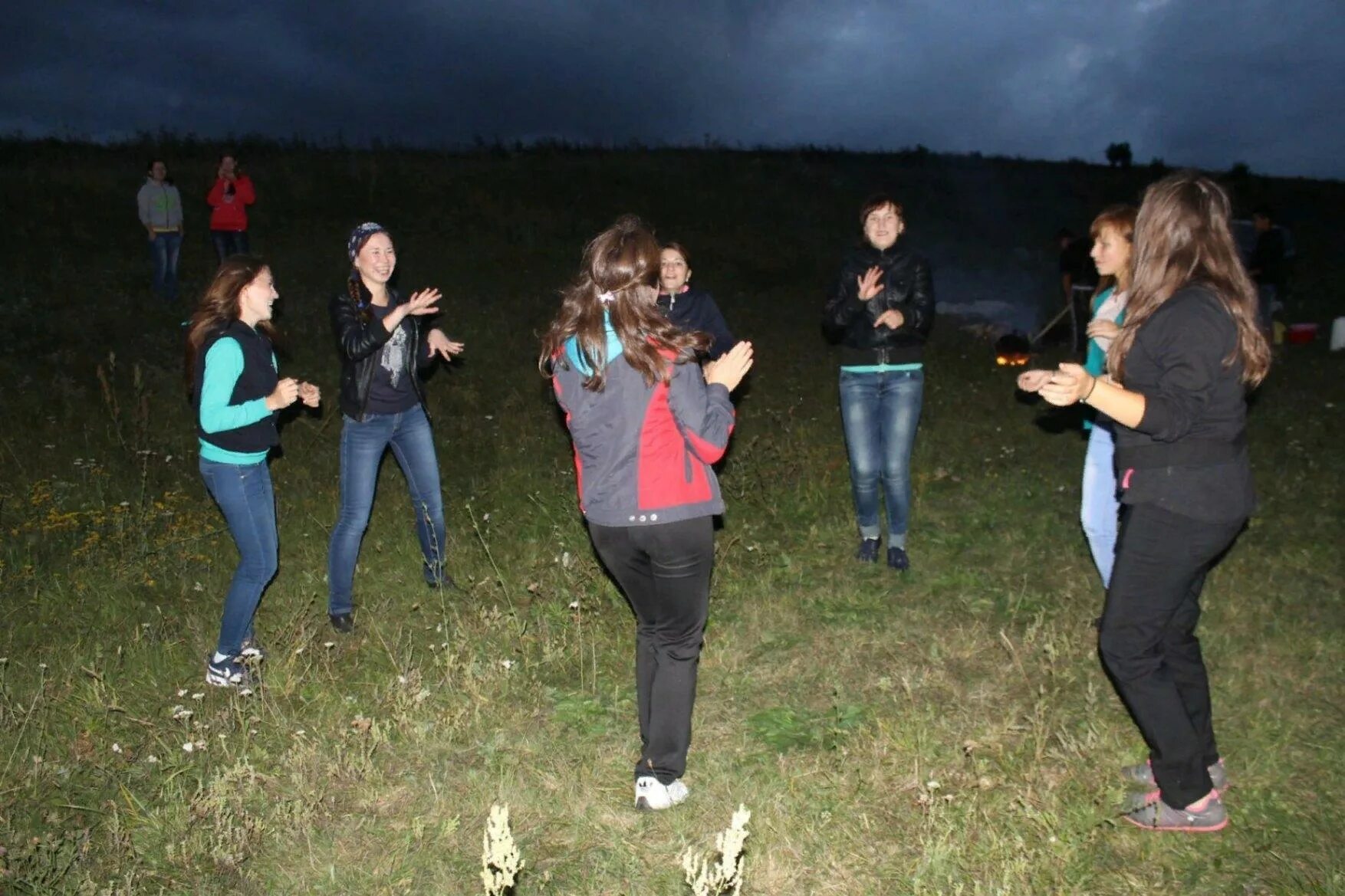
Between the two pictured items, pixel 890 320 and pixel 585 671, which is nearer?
pixel 585 671

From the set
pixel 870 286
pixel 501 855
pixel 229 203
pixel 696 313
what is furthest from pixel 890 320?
pixel 229 203

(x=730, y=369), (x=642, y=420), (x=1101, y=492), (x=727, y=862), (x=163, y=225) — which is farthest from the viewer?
(x=163, y=225)

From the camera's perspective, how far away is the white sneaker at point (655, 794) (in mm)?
4312

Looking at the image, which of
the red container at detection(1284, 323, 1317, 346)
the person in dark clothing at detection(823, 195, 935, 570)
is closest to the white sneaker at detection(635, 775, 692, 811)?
the person in dark clothing at detection(823, 195, 935, 570)

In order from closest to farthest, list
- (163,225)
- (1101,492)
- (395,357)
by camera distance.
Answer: (1101,492) < (395,357) < (163,225)

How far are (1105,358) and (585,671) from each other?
320cm

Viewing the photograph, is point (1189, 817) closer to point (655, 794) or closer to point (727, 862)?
point (655, 794)

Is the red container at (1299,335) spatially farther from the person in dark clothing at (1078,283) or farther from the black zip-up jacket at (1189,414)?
the black zip-up jacket at (1189,414)

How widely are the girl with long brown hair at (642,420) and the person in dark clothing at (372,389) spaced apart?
2.16m

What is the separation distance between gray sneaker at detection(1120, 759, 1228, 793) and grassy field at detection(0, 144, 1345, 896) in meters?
0.10

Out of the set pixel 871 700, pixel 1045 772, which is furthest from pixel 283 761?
pixel 1045 772

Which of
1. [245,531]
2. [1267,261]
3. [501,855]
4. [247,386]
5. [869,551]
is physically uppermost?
[1267,261]

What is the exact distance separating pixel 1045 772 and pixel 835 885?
1232mm

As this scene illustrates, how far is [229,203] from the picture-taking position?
556 inches
